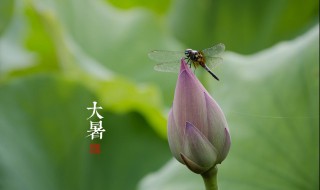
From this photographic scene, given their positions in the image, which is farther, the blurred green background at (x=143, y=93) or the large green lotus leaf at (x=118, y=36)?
the large green lotus leaf at (x=118, y=36)

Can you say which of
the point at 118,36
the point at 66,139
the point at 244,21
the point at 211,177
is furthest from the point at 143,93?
the point at 211,177

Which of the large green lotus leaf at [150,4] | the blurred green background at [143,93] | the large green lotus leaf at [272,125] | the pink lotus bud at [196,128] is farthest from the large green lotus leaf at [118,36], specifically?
the pink lotus bud at [196,128]

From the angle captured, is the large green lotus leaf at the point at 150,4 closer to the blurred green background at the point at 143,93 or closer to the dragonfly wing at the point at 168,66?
the blurred green background at the point at 143,93

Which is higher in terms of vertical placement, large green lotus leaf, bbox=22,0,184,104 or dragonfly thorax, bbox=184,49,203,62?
large green lotus leaf, bbox=22,0,184,104

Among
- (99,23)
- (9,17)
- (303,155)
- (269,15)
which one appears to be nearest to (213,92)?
(303,155)

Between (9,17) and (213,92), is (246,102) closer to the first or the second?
(213,92)

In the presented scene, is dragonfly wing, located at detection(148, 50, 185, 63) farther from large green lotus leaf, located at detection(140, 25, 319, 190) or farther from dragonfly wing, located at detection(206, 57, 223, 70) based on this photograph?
large green lotus leaf, located at detection(140, 25, 319, 190)

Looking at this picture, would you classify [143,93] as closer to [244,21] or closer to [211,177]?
[244,21]

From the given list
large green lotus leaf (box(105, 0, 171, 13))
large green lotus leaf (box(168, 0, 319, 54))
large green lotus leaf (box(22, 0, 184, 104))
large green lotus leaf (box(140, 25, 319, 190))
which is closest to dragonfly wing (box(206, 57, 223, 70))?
large green lotus leaf (box(140, 25, 319, 190))
